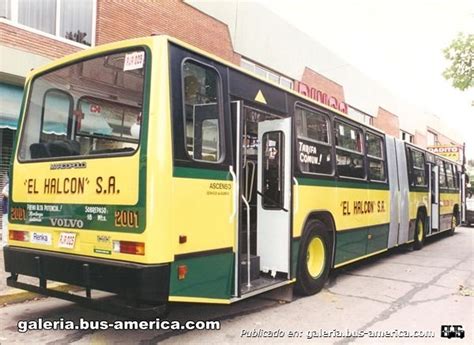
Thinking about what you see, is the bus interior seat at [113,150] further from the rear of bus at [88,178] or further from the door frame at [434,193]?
the door frame at [434,193]

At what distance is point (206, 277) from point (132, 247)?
84cm

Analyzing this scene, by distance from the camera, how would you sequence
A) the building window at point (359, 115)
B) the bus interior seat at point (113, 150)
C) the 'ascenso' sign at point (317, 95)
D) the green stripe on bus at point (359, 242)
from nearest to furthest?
1. the bus interior seat at point (113, 150)
2. the green stripe on bus at point (359, 242)
3. the 'ascenso' sign at point (317, 95)
4. the building window at point (359, 115)

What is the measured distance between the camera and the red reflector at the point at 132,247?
4.07 m

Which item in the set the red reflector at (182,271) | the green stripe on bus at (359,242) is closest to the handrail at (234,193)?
the red reflector at (182,271)

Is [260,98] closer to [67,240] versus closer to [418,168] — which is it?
A: [67,240]

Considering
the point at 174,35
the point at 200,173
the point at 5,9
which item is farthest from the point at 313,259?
the point at 174,35

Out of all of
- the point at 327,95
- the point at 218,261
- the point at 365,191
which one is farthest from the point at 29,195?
the point at 327,95

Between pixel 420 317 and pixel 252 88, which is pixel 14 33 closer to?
pixel 252 88

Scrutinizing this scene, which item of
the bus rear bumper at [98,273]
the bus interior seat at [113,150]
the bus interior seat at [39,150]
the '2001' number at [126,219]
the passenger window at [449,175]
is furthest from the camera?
the passenger window at [449,175]

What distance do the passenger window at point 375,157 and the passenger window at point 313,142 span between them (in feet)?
6.30

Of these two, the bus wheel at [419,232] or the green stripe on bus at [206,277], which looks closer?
the green stripe on bus at [206,277]

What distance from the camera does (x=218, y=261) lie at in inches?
Result: 187

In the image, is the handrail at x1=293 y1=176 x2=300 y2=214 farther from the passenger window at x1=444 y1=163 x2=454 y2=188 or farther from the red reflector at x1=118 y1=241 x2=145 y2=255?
the passenger window at x1=444 y1=163 x2=454 y2=188

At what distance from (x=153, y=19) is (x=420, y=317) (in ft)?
33.5
